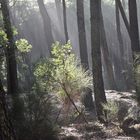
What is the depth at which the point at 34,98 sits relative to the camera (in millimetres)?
12070

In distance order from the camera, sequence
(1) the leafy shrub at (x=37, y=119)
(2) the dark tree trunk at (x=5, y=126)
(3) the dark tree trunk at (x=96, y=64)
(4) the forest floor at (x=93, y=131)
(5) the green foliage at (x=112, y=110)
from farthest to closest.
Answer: (3) the dark tree trunk at (x=96, y=64) → (5) the green foliage at (x=112, y=110) → (4) the forest floor at (x=93, y=131) → (1) the leafy shrub at (x=37, y=119) → (2) the dark tree trunk at (x=5, y=126)

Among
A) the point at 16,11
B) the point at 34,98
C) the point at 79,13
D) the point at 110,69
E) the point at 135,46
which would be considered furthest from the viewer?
the point at 16,11

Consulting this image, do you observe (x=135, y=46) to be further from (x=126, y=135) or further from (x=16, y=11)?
(x=16, y=11)

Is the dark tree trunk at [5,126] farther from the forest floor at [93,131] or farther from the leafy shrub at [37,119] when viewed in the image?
the forest floor at [93,131]

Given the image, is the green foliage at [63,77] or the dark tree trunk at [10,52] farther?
the dark tree trunk at [10,52]

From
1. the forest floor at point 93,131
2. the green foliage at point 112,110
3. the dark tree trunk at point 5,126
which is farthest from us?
the green foliage at point 112,110

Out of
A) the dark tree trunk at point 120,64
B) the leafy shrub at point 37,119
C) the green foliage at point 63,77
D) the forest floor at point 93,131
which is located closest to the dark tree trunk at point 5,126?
the leafy shrub at point 37,119

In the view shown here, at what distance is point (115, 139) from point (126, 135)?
2.16 feet

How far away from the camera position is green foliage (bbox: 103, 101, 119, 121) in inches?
519

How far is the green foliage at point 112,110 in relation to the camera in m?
13.2

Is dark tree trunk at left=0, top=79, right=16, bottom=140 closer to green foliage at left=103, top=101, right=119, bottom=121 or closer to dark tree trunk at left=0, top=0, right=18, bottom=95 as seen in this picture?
green foliage at left=103, top=101, right=119, bottom=121

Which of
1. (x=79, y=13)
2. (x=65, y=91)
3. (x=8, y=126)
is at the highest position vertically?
(x=79, y=13)

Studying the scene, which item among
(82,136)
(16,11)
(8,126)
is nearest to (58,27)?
(16,11)

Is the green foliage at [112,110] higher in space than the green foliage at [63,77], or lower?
lower
